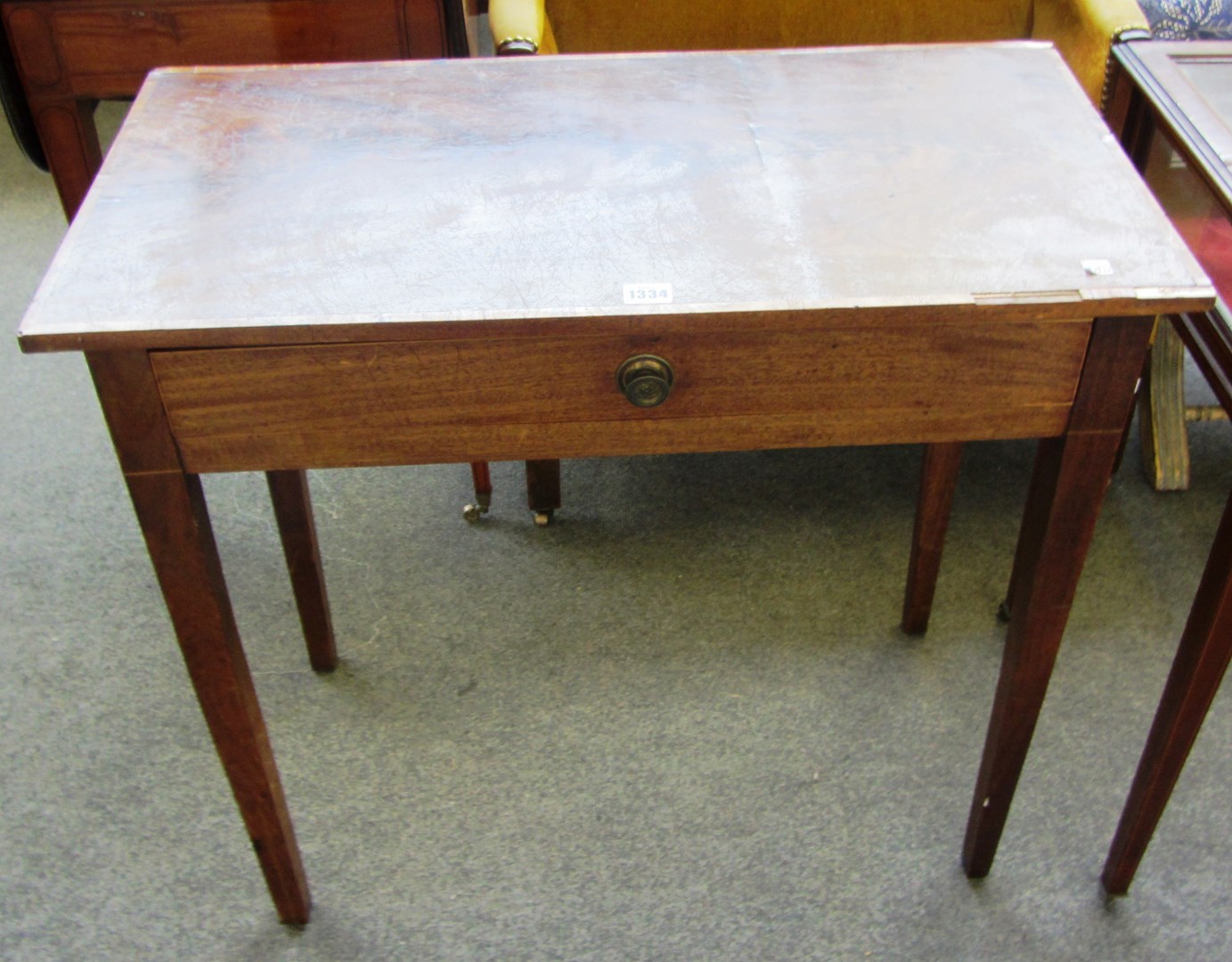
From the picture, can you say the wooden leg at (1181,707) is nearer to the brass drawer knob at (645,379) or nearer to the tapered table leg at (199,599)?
the brass drawer knob at (645,379)

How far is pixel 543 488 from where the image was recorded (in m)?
1.92

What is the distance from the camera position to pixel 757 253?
1.02 metres

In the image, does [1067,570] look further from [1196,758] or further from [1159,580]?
[1159,580]

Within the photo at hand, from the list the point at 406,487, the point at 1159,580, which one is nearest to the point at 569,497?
the point at 406,487

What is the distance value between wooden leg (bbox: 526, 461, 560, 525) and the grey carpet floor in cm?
4

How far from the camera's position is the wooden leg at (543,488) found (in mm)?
1883

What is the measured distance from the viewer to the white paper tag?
0.97 metres

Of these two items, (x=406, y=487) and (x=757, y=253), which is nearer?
(x=757, y=253)

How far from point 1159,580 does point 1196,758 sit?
33cm

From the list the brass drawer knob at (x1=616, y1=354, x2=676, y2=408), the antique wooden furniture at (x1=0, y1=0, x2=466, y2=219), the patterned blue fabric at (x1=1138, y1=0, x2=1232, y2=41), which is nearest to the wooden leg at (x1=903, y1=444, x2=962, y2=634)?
the brass drawer knob at (x1=616, y1=354, x2=676, y2=408)

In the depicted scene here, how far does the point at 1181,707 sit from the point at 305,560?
1.02 metres

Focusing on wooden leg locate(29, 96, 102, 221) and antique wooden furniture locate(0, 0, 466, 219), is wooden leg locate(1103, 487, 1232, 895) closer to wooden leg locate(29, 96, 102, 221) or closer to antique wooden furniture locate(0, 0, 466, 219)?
antique wooden furniture locate(0, 0, 466, 219)

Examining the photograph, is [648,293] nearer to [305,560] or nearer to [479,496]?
[305,560]

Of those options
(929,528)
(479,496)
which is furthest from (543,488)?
(929,528)
